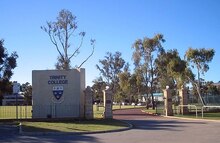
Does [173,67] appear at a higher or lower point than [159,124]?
higher

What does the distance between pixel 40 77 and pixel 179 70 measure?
2920 cm

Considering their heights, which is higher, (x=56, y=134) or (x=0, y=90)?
(x=0, y=90)

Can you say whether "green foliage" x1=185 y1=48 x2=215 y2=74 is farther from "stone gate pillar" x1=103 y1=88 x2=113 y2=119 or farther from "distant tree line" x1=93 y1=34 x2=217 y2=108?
"stone gate pillar" x1=103 y1=88 x2=113 y2=119

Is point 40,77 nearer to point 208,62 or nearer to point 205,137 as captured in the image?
point 205,137

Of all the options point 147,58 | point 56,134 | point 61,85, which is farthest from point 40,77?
point 147,58

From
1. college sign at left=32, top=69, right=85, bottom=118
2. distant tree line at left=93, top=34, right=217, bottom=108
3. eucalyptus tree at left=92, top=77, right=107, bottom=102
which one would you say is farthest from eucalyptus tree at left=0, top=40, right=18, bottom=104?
eucalyptus tree at left=92, top=77, right=107, bottom=102

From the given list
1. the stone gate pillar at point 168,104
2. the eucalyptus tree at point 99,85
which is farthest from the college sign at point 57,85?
the eucalyptus tree at point 99,85

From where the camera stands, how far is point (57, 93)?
35344 mm

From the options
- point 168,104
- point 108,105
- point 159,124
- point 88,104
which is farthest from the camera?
point 168,104

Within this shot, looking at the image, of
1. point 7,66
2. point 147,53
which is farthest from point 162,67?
point 7,66

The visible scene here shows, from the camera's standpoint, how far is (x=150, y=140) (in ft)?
62.0

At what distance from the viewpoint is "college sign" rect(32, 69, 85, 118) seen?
35031mm

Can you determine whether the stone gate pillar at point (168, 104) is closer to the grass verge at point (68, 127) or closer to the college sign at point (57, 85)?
the college sign at point (57, 85)

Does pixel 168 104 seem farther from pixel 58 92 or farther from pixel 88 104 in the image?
pixel 58 92
